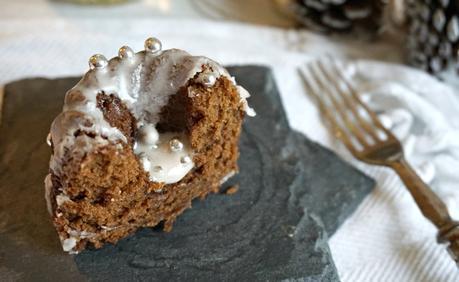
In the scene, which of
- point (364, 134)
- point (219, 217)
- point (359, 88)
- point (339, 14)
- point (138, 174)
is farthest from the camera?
point (339, 14)

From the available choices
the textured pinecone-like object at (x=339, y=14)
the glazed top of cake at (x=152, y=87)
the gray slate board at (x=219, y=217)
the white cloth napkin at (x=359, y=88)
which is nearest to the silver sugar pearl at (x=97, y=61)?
the glazed top of cake at (x=152, y=87)

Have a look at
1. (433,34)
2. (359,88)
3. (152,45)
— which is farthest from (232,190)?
(433,34)

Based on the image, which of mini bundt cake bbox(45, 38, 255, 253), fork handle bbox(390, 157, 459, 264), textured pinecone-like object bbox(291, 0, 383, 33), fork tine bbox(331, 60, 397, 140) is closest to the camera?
mini bundt cake bbox(45, 38, 255, 253)

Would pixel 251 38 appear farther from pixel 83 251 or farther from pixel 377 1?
pixel 83 251

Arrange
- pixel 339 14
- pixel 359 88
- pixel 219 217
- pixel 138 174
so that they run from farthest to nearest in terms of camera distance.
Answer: pixel 339 14 → pixel 359 88 → pixel 219 217 → pixel 138 174

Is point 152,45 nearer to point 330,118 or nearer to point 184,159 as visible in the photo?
point 184,159

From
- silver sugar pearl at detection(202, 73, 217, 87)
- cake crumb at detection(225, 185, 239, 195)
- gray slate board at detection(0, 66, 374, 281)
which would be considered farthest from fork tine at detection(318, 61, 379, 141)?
silver sugar pearl at detection(202, 73, 217, 87)

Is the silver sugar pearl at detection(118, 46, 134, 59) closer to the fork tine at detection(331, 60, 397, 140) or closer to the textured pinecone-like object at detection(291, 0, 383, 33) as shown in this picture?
the fork tine at detection(331, 60, 397, 140)
